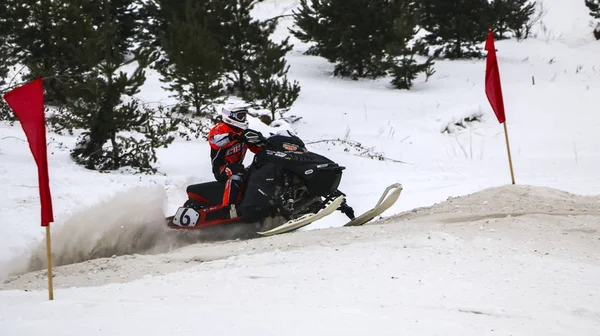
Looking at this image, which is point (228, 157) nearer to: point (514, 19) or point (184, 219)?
point (184, 219)

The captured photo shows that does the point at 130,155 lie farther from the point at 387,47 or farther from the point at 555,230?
the point at 387,47

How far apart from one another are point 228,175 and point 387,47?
15.3 m

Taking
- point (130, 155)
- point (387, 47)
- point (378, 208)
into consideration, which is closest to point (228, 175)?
point (378, 208)

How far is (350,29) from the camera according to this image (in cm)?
2430

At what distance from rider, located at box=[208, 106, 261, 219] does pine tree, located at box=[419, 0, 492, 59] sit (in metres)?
19.8

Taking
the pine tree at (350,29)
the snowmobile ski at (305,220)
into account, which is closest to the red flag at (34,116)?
the snowmobile ski at (305,220)

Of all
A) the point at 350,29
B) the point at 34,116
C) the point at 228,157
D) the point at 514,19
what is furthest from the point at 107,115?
the point at 514,19

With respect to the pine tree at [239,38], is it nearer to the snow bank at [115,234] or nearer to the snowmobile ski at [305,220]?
the snow bank at [115,234]

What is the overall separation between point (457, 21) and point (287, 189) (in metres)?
20.3

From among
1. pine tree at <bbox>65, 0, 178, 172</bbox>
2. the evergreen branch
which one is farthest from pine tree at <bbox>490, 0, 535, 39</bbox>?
pine tree at <bbox>65, 0, 178, 172</bbox>

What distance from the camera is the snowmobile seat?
9172 mm

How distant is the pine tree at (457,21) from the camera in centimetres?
2680

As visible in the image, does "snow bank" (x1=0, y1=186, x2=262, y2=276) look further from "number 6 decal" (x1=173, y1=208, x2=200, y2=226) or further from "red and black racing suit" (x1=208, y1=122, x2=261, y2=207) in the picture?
"red and black racing suit" (x1=208, y1=122, x2=261, y2=207)

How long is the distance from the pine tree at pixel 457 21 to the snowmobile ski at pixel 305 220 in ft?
66.9
